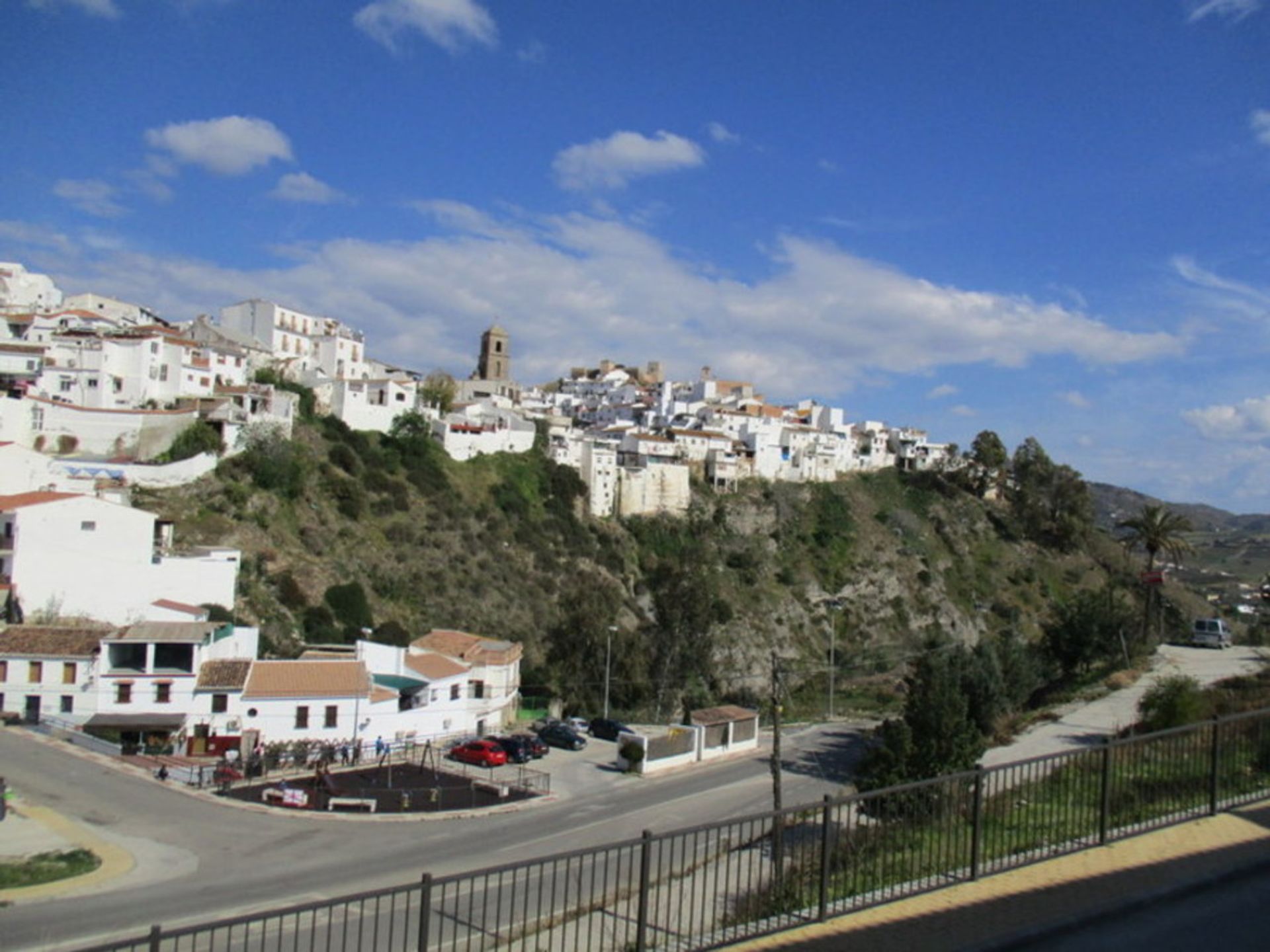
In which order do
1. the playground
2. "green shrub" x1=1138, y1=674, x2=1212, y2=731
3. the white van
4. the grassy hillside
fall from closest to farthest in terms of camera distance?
"green shrub" x1=1138, y1=674, x2=1212, y2=731 < the playground < the white van < the grassy hillside

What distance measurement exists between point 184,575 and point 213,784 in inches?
494

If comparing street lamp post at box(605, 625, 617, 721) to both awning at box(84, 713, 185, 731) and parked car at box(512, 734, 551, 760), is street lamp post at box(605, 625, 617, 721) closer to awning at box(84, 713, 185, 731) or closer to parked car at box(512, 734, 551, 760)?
parked car at box(512, 734, 551, 760)

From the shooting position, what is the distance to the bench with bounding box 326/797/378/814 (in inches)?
881

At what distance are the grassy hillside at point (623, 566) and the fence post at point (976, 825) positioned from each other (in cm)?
3149

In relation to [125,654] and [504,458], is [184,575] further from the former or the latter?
[504,458]

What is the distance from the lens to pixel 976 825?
7.70 meters

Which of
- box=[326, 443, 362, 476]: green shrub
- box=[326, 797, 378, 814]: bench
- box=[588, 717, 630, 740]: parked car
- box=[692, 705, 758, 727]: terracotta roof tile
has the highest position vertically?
box=[326, 443, 362, 476]: green shrub

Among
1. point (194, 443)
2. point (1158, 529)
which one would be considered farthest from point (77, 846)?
point (1158, 529)

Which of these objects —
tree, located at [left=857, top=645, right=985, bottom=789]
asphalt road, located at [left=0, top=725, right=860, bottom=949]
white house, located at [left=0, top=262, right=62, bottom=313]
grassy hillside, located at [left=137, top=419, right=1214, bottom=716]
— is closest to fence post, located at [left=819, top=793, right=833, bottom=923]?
asphalt road, located at [left=0, top=725, right=860, bottom=949]

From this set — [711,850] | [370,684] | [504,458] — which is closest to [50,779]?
[370,684]

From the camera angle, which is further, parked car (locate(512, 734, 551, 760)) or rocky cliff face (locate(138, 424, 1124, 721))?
rocky cliff face (locate(138, 424, 1124, 721))

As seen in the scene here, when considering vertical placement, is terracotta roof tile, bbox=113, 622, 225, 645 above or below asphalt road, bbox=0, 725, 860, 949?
above

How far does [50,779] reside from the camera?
72.0 ft

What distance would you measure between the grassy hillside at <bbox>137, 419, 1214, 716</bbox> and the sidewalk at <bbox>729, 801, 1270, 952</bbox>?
3164cm
